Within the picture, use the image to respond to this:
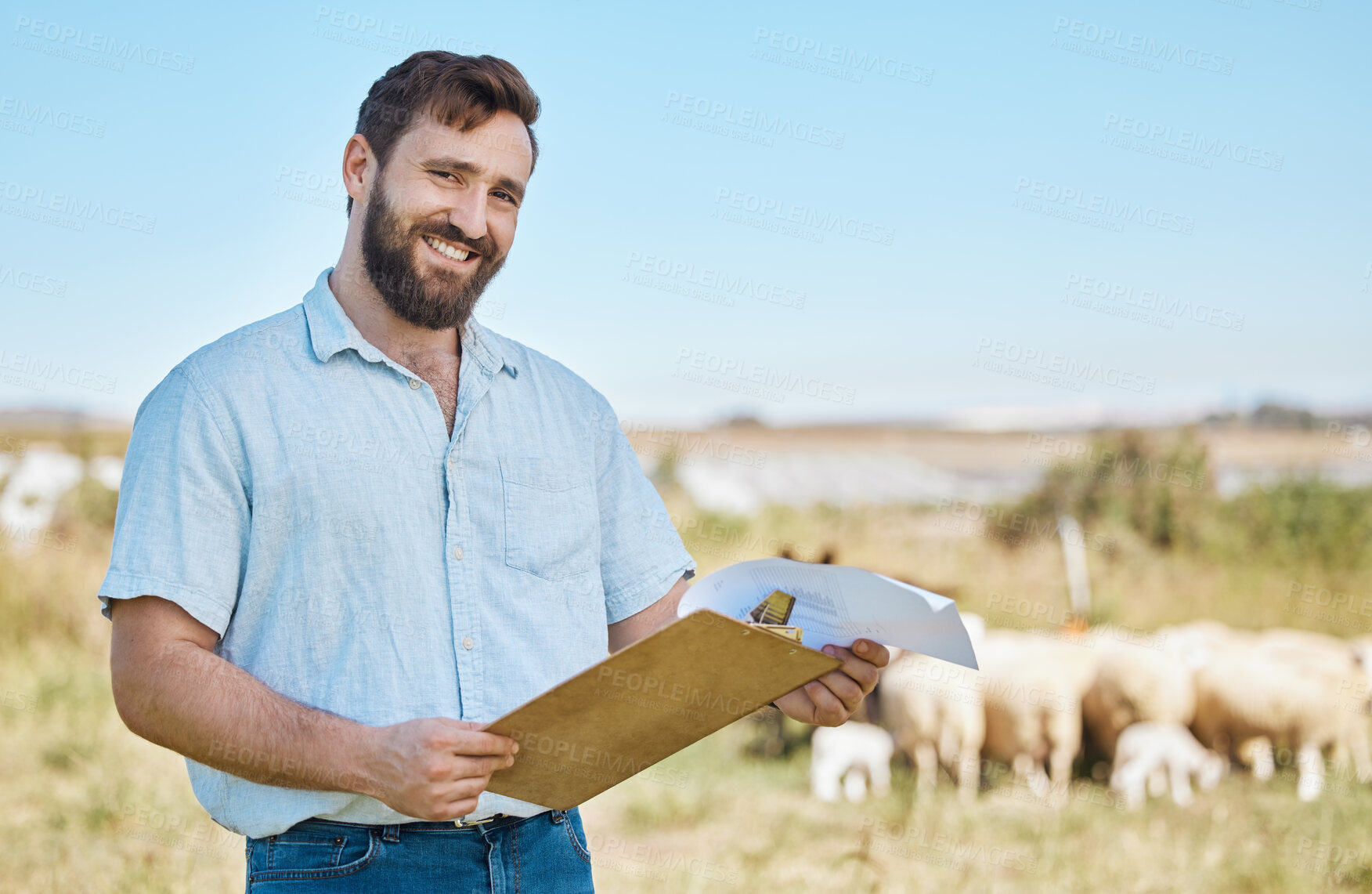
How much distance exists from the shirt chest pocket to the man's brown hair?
61 centimetres

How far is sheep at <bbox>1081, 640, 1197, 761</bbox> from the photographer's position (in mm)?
6105

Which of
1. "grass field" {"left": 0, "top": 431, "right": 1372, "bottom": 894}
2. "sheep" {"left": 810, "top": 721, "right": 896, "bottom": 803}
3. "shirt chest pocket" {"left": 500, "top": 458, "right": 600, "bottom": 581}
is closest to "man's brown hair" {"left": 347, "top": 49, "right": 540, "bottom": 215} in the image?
"shirt chest pocket" {"left": 500, "top": 458, "right": 600, "bottom": 581}

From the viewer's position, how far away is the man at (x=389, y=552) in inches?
60.7

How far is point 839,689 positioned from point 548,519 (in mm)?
570

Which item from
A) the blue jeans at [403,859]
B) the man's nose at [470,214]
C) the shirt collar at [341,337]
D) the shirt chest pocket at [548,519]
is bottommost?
the blue jeans at [403,859]

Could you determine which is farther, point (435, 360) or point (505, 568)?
point (435, 360)

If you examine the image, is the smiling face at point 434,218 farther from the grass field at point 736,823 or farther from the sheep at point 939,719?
the sheep at point 939,719

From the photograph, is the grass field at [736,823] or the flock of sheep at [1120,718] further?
the flock of sheep at [1120,718]

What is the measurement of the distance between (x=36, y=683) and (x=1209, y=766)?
7.15m

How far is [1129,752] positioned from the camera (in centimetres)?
596

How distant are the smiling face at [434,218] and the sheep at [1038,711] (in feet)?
16.6

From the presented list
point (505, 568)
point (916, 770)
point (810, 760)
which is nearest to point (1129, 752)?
point (916, 770)

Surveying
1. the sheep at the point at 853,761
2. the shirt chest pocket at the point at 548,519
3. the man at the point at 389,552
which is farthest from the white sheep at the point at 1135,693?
the shirt chest pocket at the point at 548,519

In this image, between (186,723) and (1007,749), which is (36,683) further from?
(186,723)
